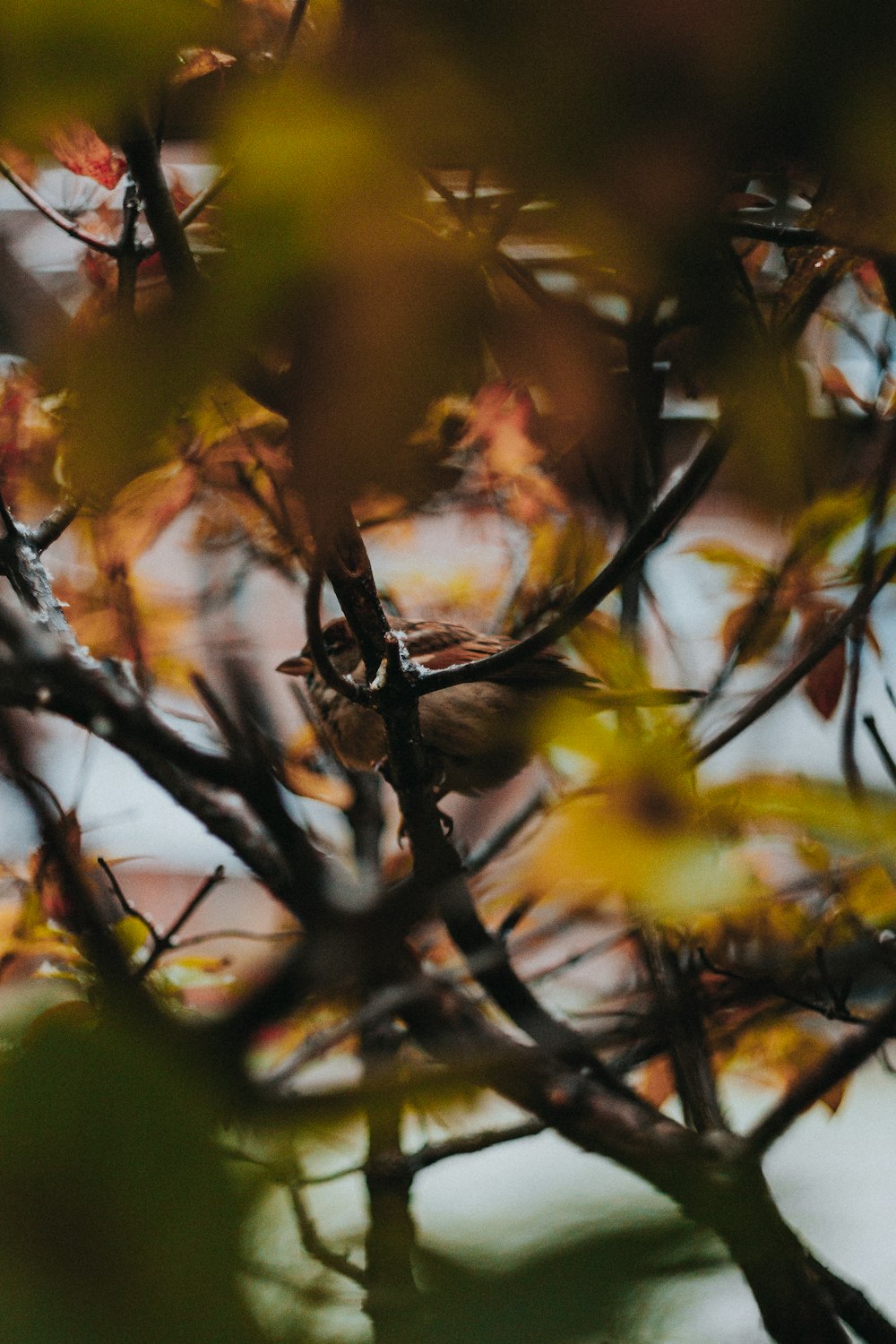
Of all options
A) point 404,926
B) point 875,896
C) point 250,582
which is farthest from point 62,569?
point 404,926

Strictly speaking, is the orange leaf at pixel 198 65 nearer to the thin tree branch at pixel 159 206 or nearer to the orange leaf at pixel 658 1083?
the thin tree branch at pixel 159 206

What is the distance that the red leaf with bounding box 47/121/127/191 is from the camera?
489 millimetres

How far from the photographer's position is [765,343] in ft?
1.52

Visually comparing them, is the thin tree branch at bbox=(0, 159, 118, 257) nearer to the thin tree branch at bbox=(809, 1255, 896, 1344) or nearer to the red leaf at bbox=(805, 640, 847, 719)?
the red leaf at bbox=(805, 640, 847, 719)

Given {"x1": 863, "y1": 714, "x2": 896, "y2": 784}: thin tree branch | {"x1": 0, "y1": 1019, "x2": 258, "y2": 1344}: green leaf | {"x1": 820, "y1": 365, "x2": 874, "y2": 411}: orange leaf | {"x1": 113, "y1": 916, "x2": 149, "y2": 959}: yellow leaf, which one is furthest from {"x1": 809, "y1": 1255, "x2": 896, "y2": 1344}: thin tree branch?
{"x1": 0, "y1": 1019, "x2": 258, "y2": 1344}: green leaf

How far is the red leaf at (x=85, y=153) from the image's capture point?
1.61ft

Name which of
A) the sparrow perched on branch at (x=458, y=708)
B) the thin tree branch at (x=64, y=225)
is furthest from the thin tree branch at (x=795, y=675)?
the thin tree branch at (x=64, y=225)

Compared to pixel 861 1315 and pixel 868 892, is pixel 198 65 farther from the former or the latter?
pixel 861 1315

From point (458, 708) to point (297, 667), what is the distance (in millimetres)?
342

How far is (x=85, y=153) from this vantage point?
69 cm

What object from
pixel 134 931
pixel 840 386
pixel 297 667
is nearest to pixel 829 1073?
pixel 134 931

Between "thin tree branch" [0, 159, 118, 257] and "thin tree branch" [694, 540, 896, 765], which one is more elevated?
"thin tree branch" [0, 159, 118, 257]

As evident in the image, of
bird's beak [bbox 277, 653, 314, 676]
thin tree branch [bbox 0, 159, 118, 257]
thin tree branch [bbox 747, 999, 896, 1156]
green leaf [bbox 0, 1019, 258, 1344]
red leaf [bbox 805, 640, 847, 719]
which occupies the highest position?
bird's beak [bbox 277, 653, 314, 676]

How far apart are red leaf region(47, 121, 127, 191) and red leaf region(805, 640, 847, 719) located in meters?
1.09
